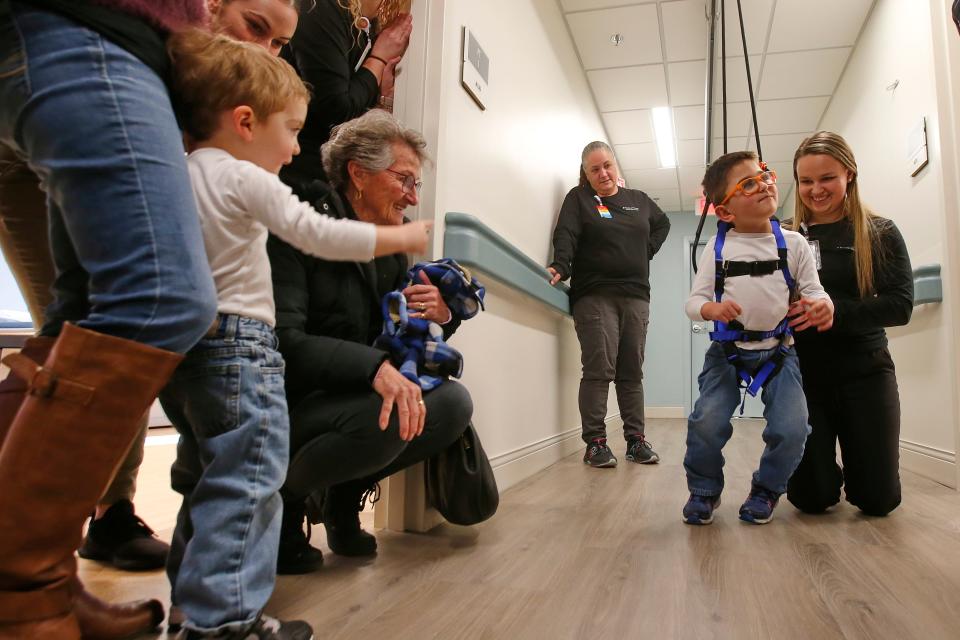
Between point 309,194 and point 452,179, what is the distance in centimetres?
60

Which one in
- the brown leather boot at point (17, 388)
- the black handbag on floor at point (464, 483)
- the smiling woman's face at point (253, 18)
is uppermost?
the smiling woman's face at point (253, 18)

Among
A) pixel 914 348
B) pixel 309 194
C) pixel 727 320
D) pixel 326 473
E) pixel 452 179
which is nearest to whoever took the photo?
pixel 326 473

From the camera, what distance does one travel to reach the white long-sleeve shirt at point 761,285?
1677 millimetres

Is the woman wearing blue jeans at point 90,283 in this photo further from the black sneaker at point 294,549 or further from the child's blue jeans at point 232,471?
the black sneaker at point 294,549

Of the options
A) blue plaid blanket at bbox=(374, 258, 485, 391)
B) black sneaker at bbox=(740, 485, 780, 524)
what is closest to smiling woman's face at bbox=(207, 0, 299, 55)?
blue plaid blanket at bbox=(374, 258, 485, 391)

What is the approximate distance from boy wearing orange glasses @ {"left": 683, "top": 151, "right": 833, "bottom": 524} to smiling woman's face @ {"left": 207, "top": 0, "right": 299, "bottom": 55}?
3.91 feet

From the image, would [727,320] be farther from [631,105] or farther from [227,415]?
[631,105]

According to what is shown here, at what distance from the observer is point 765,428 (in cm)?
168

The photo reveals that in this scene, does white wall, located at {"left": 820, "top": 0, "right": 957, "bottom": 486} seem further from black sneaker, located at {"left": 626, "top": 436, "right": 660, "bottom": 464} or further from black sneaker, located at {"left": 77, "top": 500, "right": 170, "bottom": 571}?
black sneaker, located at {"left": 77, "top": 500, "right": 170, "bottom": 571}

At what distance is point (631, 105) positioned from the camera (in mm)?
4668

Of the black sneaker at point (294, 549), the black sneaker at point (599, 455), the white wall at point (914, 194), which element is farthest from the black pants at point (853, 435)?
the black sneaker at point (294, 549)

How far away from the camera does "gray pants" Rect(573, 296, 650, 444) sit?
300cm

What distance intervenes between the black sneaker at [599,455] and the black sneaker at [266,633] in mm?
2080

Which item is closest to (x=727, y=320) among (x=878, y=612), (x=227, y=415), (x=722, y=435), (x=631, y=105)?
(x=722, y=435)
